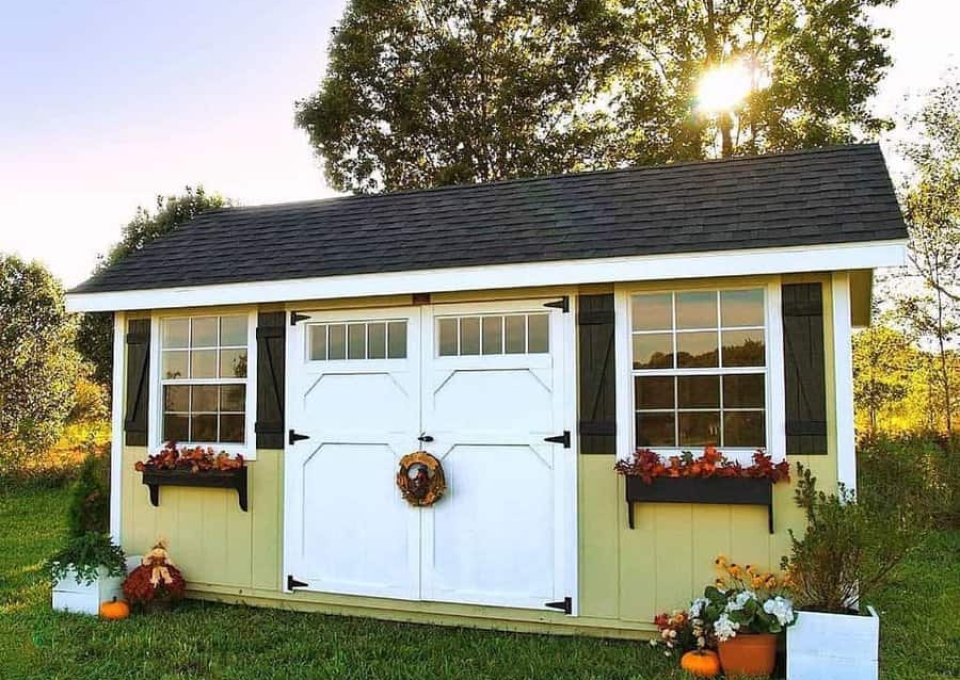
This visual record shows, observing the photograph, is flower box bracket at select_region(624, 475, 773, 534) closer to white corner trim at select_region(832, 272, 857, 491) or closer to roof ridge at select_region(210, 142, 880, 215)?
white corner trim at select_region(832, 272, 857, 491)

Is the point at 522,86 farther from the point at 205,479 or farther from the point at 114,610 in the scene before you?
the point at 114,610

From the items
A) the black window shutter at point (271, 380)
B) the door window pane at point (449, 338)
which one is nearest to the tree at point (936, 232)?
the door window pane at point (449, 338)

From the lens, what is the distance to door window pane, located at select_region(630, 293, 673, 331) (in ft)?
15.7

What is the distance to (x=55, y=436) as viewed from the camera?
11555 millimetres

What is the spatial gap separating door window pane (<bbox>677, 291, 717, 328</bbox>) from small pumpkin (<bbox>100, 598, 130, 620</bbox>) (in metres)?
3.98

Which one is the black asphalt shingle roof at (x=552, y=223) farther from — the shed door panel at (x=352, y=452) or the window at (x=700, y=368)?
the shed door panel at (x=352, y=452)

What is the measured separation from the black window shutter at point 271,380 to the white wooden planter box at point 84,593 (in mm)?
1336

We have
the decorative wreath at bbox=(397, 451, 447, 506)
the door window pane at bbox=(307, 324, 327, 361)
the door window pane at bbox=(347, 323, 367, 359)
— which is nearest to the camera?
the decorative wreath at bbox=(397, 451, 447, 506)

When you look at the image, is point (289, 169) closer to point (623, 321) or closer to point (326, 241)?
point (326, 241)

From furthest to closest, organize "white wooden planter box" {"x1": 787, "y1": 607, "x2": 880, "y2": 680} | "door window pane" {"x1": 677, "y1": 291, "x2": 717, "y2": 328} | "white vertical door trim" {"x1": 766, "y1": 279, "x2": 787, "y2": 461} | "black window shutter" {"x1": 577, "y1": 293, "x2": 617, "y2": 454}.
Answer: "black window shutter" {"x1": 577, "y1": 293, "x2": 617, "y2": 454}
"door window pane" {"x1": 677, "y1": 291, "x2": 717, "y2": 328}
"white vertical door trim" {"x1": 766, "y1": 279, "x2": 787, "y2": 461}
"white wooden planter box" {"x1": 787, "y1": 607, "x2": 880, "y2": 680}

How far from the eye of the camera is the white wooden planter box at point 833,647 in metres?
3.89

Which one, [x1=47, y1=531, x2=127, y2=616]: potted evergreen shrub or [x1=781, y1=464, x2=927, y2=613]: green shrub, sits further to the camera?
[x1=47, y1=531, x2=127, y2=616]: potted evergreen shrub

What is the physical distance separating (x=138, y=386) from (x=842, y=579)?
4.73 metres

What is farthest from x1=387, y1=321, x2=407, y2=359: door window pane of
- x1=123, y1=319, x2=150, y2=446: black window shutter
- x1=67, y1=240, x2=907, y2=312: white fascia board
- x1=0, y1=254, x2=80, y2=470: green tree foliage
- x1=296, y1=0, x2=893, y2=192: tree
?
x1=296, y1=0, x2=893, y2=192: tree
